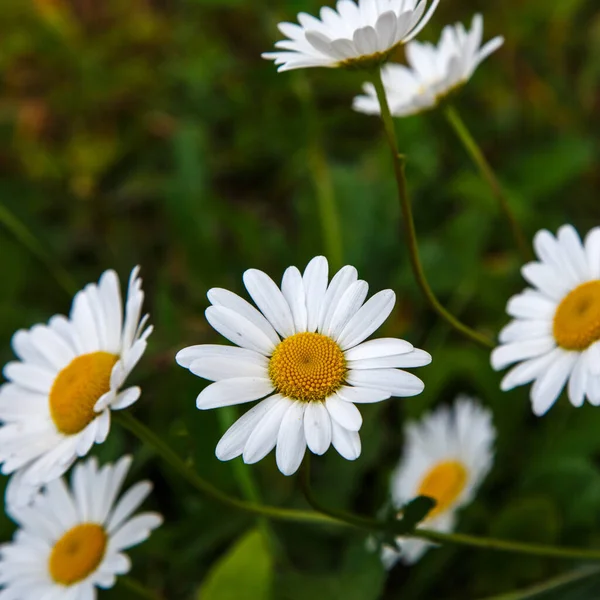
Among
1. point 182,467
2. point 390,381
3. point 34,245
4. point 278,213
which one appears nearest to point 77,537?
point 182,467

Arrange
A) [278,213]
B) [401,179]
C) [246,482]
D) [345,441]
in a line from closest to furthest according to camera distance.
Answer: [345,441] → [401,179] → [246,482] → [278,213]

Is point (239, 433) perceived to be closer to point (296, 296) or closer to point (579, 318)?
point (296, 296)

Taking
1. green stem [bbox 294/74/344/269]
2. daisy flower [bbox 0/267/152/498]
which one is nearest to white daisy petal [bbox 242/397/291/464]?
daisy flower [bbox 0/267/152/498]

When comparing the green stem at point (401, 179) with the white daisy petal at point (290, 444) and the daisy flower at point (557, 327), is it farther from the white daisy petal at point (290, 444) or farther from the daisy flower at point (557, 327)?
the white daisy petal at point (290, 444)

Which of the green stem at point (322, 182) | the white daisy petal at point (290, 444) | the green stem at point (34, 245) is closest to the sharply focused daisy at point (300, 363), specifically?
the white daisy petal at point (290, 444)

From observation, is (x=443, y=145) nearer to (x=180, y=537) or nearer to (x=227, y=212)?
(x=227, y=212)

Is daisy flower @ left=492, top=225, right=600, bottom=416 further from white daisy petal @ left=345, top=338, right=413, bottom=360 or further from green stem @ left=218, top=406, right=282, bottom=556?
green stem @ left=218, top=406, right=282, bottom=556
